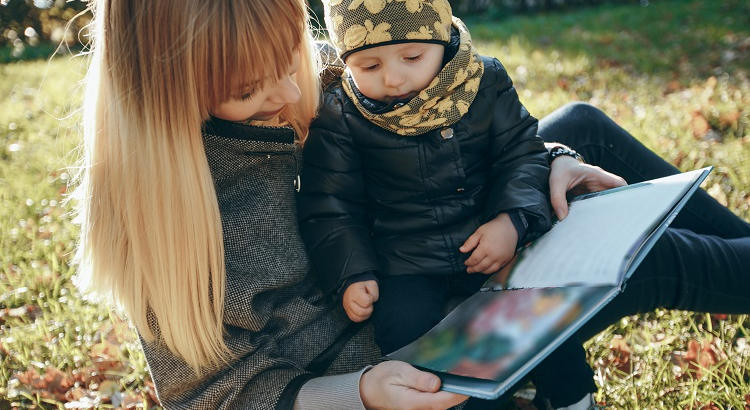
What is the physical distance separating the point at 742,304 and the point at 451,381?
1013 mm

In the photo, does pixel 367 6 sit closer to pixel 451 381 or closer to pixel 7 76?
pixel 451 381

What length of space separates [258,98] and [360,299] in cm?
55

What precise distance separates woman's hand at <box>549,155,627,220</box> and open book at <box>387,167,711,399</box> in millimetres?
161

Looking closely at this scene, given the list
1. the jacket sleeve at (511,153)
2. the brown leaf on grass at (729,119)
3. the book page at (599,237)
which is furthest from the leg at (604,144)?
the brown leaf on grass at (729,119)

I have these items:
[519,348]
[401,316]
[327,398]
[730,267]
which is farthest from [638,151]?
[327,398]

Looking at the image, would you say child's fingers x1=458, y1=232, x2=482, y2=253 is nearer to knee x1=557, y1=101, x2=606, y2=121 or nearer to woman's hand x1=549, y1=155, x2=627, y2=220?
woman's hand x1=549, y1=155, x2=627, y2=220

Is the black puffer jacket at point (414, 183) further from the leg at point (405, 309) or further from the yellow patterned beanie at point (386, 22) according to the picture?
the yellow patterned beanie at point (386, 22)

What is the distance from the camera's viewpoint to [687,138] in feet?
10.8

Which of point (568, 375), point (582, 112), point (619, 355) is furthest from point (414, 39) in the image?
point (619, 355)

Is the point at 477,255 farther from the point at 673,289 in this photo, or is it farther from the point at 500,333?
the point at 673,289

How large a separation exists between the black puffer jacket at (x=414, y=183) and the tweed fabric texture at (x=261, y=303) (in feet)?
0.25

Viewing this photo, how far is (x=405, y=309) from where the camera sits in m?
1.62

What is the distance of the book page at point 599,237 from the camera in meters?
1.30

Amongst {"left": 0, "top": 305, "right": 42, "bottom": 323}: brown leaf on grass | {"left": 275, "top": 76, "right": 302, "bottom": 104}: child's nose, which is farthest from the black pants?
{"left": 0, "top": 305, "right": 42, "bottom": 323}: brown leaf on grass
